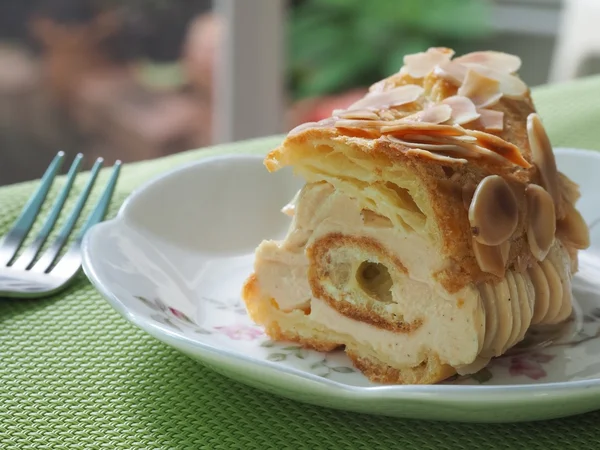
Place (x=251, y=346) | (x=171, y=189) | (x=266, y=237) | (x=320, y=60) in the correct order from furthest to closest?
1. (x=320, y=60)
2. (x=266, y=237)
3. (x=171, y=189)
4. (x=251, y=346)

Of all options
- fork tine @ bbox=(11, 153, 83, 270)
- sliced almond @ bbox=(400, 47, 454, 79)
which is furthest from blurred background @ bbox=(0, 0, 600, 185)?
sliced almond @ bbox=(400, 47, 454, 79)

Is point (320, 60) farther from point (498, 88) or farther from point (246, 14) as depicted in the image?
point (498, 88)

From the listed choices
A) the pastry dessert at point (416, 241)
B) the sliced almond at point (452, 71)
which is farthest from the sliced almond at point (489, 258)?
the sliced almond at point (452, 71)

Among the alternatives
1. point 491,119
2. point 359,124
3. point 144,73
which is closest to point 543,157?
point 491,119

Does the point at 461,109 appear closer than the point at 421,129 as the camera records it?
No

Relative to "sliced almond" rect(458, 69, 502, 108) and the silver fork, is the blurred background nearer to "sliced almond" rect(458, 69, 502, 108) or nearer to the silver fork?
the silver fork

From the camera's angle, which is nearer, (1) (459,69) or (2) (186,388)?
(2) (186,388)

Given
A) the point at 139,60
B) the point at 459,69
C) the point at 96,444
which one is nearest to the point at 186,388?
the point at 96,444

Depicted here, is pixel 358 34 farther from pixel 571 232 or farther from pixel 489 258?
pixel 489 258
